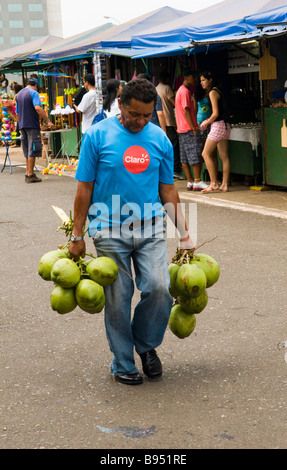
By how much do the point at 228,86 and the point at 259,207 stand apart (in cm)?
436

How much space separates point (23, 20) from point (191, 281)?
156 meters

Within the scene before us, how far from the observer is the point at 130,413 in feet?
13.1

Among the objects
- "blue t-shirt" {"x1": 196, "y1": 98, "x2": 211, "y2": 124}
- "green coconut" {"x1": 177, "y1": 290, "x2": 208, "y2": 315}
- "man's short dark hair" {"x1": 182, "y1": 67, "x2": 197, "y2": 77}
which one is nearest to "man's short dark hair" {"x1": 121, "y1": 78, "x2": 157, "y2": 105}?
"green coconut" {"x1": 177, "y1": 290, "x2": 208, "y2": 315}

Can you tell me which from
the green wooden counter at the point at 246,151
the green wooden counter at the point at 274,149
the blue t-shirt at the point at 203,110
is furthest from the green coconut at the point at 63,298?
the blue t-shirt at the point at 203,110

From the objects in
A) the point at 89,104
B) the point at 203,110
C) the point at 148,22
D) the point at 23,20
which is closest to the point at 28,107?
the point at 89,104

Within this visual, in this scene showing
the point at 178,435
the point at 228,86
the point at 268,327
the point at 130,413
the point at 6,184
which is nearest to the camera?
the point at 178,435

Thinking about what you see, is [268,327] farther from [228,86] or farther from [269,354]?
[228,86]

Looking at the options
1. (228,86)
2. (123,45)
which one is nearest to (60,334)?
(228,86)

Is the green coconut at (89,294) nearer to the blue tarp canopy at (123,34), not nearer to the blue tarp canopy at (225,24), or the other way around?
the blue tarp canopy at (225,24)

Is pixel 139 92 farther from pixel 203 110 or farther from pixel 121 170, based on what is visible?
pixel 203 110

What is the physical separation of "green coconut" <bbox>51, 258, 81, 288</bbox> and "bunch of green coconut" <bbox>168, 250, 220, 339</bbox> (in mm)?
625

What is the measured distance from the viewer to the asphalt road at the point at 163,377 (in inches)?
146

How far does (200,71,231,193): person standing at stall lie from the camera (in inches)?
456

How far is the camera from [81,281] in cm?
411
